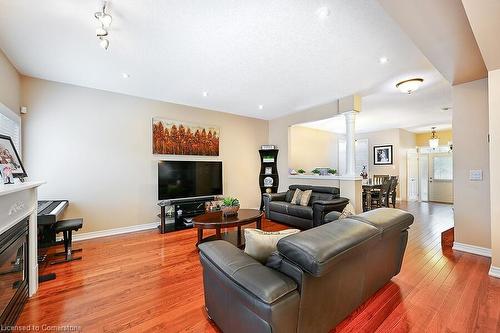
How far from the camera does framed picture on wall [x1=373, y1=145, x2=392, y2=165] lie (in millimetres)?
7734

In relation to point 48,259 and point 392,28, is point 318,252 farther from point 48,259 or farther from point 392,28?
point 48,259

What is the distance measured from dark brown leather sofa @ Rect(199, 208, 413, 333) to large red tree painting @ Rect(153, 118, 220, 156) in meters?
3.48

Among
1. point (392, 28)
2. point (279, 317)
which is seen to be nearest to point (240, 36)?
point (392, 28)

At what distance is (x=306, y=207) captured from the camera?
13.9 ft

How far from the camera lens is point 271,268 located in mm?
1320

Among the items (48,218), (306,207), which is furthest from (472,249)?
(48,218)

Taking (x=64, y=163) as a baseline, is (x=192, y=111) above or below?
above

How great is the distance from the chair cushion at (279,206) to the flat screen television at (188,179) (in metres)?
1.28

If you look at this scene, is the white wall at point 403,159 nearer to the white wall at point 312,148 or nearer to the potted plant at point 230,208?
the white wall at point 312,148

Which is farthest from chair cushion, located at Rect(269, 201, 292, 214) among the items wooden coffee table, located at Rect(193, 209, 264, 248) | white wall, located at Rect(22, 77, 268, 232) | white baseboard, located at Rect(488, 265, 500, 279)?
white baseboard, located at Rect(488, 265, 500, 279)

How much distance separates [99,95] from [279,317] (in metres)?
4.58

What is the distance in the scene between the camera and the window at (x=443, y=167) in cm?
752

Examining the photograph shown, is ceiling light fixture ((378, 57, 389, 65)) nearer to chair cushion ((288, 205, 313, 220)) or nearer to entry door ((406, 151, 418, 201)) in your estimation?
chair cushion ((288, 205, 313, 220))

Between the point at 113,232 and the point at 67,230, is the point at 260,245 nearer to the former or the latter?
the point at 67,230
